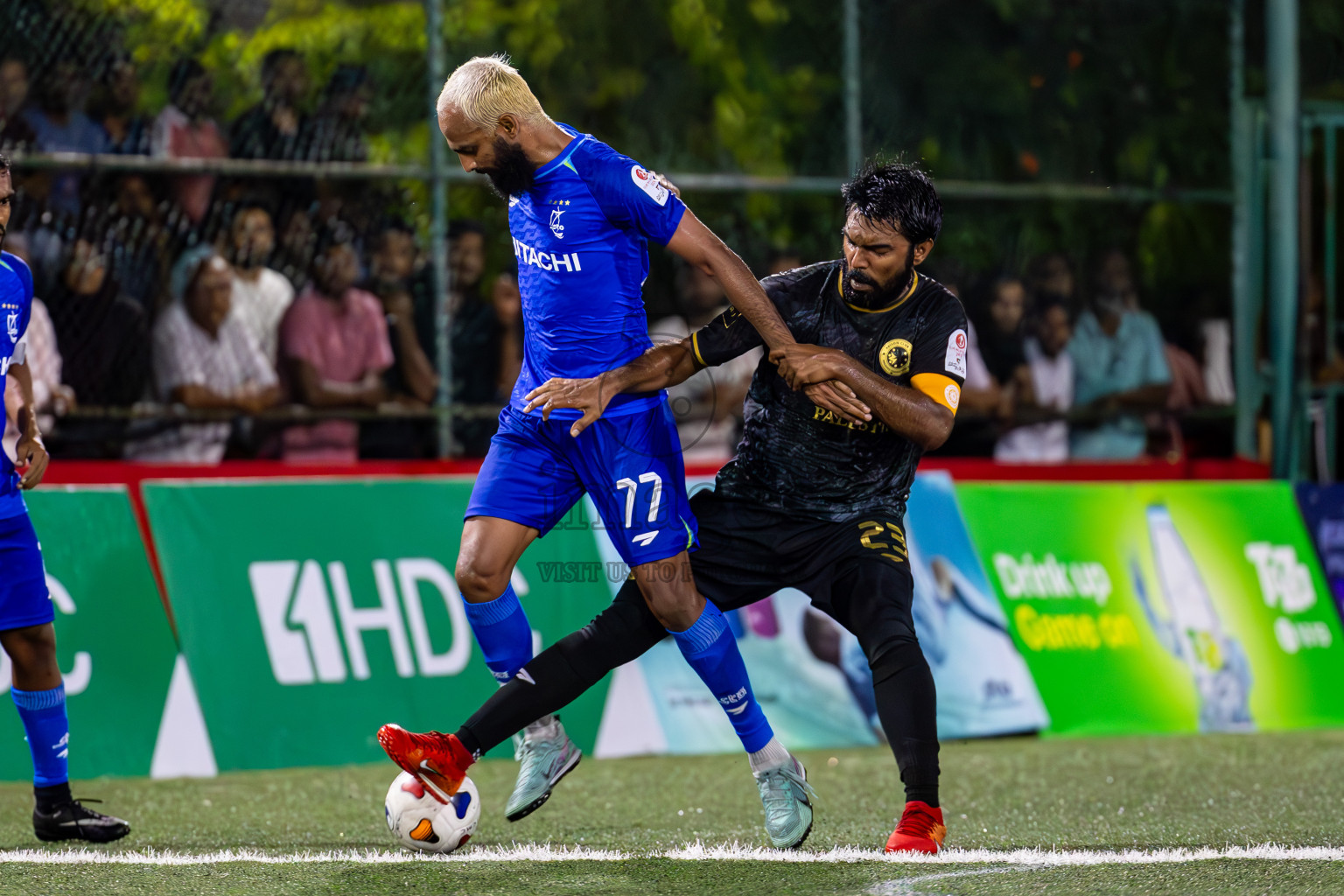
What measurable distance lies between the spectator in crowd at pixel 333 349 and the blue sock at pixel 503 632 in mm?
3385

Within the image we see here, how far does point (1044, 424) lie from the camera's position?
368 inches

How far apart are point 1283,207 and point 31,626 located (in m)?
7.71

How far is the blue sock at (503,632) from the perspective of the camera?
15.3 feet

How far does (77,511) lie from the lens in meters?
6.59

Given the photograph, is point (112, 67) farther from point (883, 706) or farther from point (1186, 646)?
point (1186, 646)

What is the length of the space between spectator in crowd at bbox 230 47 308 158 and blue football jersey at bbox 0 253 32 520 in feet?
9.82

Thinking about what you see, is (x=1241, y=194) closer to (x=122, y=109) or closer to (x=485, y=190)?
(x=485, y=190)

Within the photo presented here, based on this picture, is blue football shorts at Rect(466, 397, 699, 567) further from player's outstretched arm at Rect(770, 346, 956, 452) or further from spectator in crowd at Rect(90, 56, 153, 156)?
spectator in crowd at Rect(90, 56, 153, 156)

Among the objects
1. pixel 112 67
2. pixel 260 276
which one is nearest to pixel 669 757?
pixel 260 276

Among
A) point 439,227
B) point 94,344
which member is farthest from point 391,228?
point 94,344

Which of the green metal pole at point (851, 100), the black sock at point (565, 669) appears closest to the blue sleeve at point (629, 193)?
the black sock at point (565, 669)

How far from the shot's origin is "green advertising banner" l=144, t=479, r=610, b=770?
261 inches

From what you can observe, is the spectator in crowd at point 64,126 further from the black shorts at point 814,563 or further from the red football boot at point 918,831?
the red football boot at point 918,831

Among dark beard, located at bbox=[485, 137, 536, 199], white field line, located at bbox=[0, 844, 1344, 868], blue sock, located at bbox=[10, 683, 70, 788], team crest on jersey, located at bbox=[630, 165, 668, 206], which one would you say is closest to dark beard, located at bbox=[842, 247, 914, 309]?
team crest on jersey, located at bbox=[630, 165, 668, 206]
